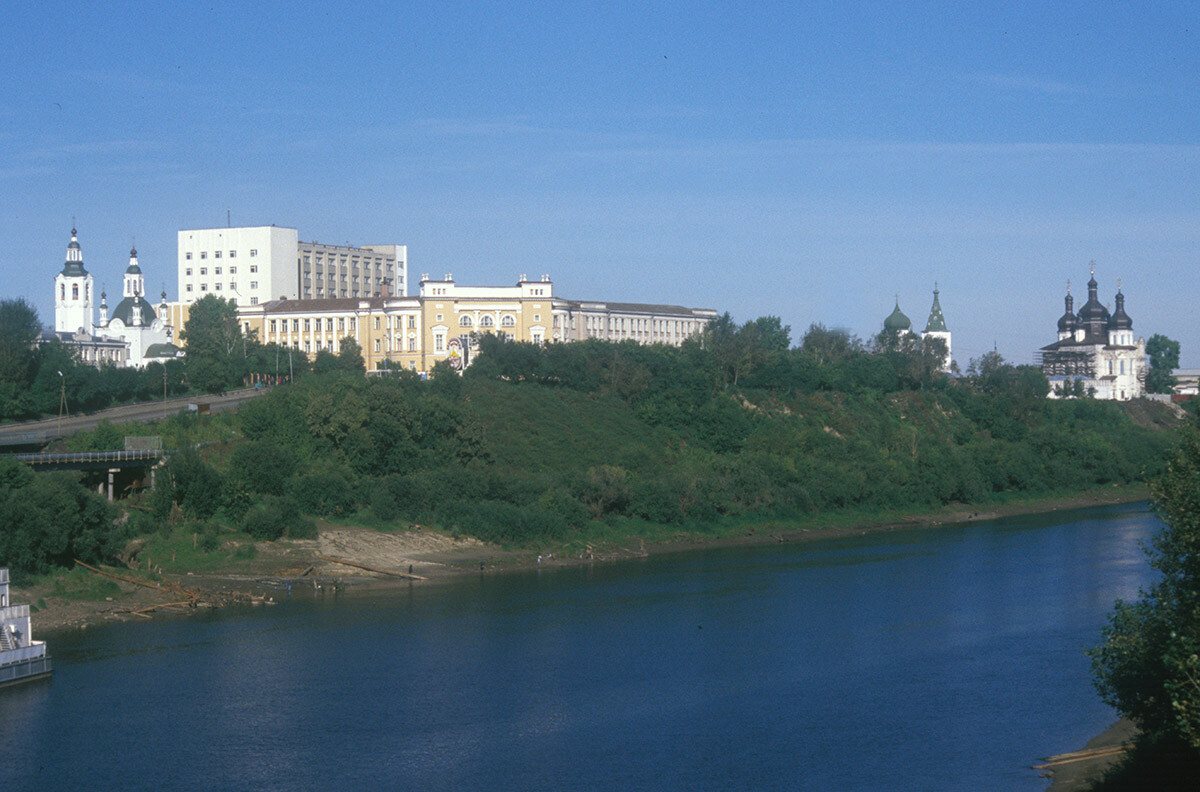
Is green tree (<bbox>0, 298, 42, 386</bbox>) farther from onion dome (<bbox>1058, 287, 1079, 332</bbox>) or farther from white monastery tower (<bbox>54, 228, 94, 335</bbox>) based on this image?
onion dome (<bbox>1058, 287, 1079, 332</bbox>)

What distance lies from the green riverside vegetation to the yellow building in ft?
18.5

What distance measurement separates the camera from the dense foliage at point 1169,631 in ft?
55.5

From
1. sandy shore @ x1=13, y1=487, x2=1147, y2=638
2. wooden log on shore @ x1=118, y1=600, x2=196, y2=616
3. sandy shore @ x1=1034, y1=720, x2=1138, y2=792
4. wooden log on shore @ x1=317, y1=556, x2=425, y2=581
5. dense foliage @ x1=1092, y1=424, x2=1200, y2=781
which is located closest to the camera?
dense foliage @ x1=1092, y1=424, x2=1200, y2=781

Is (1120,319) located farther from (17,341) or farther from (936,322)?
(17,341)

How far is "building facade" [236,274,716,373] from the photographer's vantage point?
74.0 meters

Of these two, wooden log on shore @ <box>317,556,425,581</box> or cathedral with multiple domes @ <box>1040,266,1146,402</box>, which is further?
cathedral with multiple domes @ <box>1040,266,1146,402</box>

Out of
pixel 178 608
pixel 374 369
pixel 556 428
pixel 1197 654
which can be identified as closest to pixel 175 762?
pixel 178 608

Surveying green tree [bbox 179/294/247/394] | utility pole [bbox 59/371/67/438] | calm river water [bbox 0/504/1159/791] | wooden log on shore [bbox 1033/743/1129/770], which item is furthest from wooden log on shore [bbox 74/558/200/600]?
green tree [bbox 179/294/247/394]

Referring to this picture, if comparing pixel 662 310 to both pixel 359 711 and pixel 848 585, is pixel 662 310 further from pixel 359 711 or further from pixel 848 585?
pixel 359 711

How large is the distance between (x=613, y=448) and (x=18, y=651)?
1291 inches

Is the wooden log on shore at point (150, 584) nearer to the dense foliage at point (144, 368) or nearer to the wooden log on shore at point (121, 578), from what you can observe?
the wooden log on shore at point (121, 578)

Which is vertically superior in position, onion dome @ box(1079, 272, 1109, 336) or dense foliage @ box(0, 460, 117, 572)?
onion dome @ box(1079, 272, 1109, 336)

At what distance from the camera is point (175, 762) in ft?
71.8

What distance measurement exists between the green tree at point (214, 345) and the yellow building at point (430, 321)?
2163 mm
